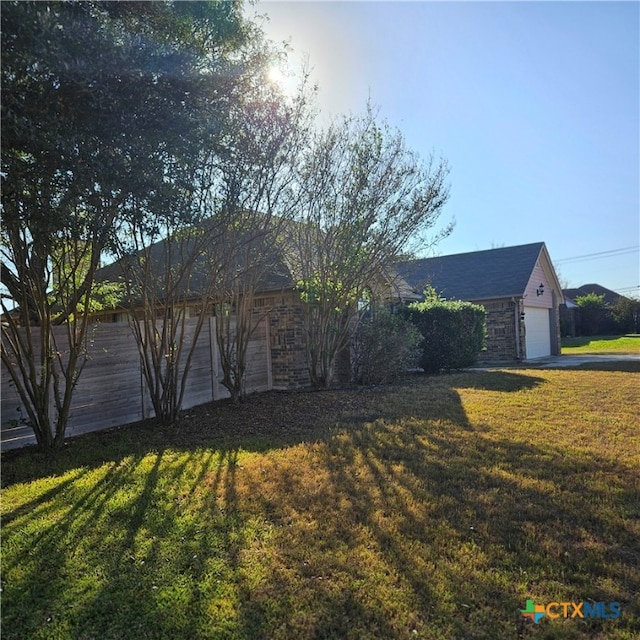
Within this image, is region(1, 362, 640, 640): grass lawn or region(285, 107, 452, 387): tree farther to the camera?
region(285, 107, 452, 387): tree

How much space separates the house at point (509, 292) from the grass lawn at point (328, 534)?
426 inches

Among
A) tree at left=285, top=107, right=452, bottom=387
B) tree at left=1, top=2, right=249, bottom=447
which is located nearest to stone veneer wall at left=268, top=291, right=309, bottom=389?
tree at left=285, top=107, right=452, bottom=387

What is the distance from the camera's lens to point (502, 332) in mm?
17828

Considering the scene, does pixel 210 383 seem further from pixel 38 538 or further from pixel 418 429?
pixel 38 538

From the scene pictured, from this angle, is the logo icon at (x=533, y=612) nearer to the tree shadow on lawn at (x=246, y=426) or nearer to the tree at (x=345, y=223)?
the tree shadow on lawn at (x=246, y=426)

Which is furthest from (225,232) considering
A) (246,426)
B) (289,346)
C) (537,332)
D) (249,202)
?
(537,332)

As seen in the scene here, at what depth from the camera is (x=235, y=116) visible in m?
5.15

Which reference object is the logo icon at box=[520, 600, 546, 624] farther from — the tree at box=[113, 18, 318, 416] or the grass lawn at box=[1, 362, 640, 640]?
the tree at box=[113, 18, 318, 416]

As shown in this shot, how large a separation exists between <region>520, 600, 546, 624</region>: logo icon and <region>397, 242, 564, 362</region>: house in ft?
43.3

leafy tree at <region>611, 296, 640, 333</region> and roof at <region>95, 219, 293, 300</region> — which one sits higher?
roof at <region>95, 219, 293, 300</region>

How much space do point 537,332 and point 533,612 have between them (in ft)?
61.5

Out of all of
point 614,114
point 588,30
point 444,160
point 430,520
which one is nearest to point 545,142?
point 614,114

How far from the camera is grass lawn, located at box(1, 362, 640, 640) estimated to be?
2314 mm

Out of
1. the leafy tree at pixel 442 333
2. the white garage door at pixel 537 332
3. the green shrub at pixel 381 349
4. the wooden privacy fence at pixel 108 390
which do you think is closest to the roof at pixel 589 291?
the white garage door at pixel 537 332
